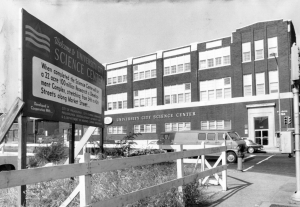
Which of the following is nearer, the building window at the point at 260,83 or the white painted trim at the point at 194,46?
the building window at the point at 260,83

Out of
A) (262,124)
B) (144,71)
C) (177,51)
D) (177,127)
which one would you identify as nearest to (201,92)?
(177,127)

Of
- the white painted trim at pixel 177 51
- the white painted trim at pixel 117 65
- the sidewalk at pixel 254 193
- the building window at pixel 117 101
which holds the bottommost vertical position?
the sidewalk at pixel 254 193

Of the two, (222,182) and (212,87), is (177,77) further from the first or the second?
(222,182)

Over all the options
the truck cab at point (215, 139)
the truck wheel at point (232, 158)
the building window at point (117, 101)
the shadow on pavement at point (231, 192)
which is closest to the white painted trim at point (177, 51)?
the building window at point (117, 101)

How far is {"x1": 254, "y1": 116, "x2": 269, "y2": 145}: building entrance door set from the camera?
36.3 meters

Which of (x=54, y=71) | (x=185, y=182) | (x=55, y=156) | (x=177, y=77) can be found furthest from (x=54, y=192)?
(x=177, y=77)

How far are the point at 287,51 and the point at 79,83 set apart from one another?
33930 mm

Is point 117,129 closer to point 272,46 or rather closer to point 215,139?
point 272,46

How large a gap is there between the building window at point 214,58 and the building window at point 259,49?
3412 mm

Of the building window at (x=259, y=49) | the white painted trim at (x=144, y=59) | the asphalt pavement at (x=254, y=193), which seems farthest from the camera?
the white painted trim at (x=144, y=59)

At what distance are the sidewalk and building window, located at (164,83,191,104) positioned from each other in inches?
1286

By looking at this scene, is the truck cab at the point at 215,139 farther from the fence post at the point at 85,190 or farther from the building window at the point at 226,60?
the building window at the point at 226,60

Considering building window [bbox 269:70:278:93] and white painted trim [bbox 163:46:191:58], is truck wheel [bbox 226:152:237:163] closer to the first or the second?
building window [bbox 269:70:278:93]

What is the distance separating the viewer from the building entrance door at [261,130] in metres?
36.3
